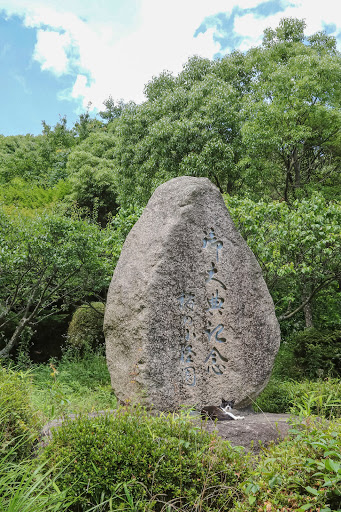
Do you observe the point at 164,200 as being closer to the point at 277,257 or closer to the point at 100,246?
the point at 277,257

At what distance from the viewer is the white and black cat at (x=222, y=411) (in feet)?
14.8

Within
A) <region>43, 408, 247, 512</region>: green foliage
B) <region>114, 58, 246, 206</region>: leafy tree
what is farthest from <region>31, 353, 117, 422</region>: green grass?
<region>114, 58, 246, 206</region>: leafy tree

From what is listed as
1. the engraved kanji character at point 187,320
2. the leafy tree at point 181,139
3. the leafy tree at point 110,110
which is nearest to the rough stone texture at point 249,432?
the engraved kanji character at point 187,320

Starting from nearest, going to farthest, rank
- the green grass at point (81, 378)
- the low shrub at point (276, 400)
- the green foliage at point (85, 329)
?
the low shrub at point (276, 400) → the green grass at point (81, 378) → the green foliage at point (85, 329)

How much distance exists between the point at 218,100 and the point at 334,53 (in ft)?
14.6

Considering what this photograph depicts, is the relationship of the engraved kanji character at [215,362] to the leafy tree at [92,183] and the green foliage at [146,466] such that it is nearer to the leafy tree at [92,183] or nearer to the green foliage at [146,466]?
the green foliage at [146,466]

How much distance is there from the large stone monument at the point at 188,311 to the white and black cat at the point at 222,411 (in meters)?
0.07

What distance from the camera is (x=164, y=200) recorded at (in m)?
5.13

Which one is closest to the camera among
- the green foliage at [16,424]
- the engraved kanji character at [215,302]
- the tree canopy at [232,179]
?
the green foliage at [16,424]

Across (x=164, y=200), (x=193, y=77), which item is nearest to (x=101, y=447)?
(x=164, y=200)

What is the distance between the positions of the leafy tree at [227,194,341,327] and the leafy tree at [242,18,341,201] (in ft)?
14.6

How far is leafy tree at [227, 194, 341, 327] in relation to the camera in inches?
273

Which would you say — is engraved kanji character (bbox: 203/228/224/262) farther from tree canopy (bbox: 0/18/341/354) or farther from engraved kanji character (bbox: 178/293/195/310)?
tree canopy (bbox: 0/18/341/354)

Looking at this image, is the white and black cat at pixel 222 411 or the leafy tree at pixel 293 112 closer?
the white and black cat at pixel 222 411
